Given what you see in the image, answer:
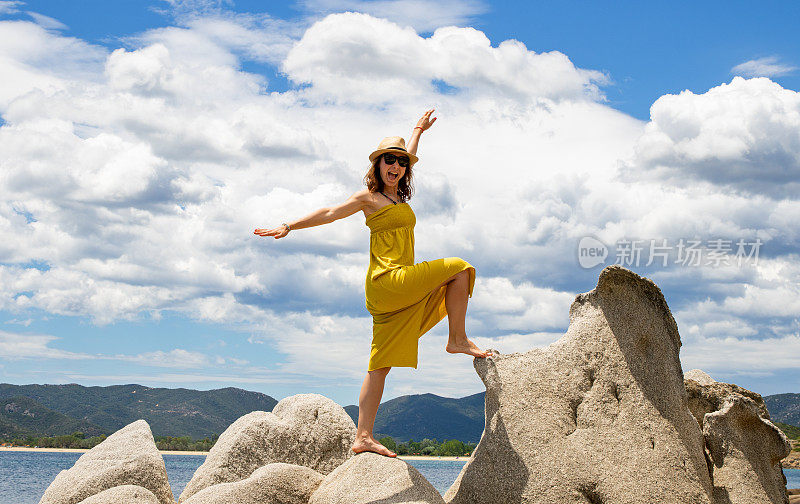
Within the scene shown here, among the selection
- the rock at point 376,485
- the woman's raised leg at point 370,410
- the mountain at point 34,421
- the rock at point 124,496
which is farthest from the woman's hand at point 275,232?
the mountain at point 34,421

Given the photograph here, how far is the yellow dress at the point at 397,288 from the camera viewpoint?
837 cm

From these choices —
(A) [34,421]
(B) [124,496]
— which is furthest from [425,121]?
(A) [34,421]

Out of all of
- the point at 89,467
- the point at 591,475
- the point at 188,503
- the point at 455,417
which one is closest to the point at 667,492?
the point at 591,475

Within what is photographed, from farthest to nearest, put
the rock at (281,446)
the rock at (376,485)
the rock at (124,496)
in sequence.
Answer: the rock at (281,446) < the rock at (124,496) < the rock at (376,485)

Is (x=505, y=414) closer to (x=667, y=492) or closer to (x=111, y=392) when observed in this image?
(x=667, y=492)

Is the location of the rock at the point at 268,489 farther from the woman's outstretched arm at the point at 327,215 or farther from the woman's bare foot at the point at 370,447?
the woman's outstretched arm at the point at 327,215

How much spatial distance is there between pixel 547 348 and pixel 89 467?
6.78m

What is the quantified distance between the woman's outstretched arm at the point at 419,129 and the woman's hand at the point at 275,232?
1.96m

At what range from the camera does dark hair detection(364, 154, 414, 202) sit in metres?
8.87

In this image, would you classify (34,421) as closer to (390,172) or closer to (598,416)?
(390,172)

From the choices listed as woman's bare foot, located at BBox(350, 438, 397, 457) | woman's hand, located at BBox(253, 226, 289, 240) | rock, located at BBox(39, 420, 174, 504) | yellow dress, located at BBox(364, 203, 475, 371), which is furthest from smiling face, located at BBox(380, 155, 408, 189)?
rock, located at BBox(39, 420, 174, 504)

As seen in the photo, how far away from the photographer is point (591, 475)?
779cm

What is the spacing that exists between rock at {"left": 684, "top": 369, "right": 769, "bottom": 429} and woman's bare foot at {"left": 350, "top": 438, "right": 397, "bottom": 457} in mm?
3986

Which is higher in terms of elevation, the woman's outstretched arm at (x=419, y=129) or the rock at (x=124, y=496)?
the woman's outstretched arm at (x=419, y=129)
